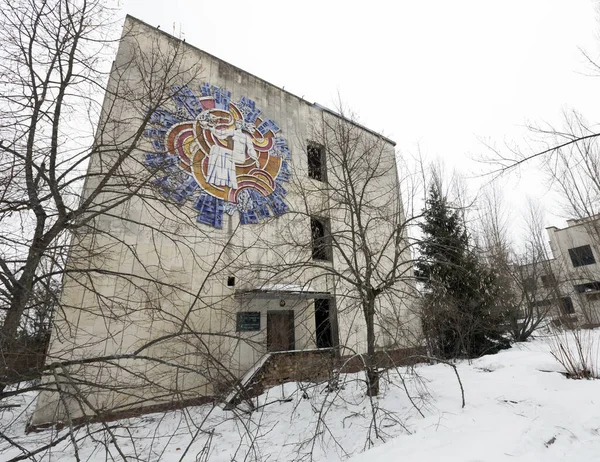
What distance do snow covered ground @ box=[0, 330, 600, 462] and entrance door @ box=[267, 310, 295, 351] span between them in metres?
2.98

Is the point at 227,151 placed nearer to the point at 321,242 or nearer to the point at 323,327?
the point at 321,242

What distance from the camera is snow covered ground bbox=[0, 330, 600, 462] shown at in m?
3.70

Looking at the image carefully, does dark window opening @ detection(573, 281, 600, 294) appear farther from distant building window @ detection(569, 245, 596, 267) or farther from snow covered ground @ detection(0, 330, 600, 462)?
snow covered ground @ detection(0, 330, 600, 462)

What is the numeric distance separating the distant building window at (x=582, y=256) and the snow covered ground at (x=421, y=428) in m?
26.6

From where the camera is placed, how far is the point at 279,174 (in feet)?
44.6

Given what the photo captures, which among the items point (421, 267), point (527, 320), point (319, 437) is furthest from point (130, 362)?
point (527, 320)

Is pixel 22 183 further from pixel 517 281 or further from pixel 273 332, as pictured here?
pixel 517 281

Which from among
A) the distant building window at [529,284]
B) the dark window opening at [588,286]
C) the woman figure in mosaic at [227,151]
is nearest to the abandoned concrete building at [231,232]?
the woman figure in mosaic at [227,151]

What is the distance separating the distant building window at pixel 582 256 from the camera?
2730 cm

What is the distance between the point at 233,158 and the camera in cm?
1247

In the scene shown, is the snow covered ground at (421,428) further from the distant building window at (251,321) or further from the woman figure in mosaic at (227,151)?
the woman figure in mosaic at (227,151)

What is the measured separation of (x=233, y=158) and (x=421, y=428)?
1064cm

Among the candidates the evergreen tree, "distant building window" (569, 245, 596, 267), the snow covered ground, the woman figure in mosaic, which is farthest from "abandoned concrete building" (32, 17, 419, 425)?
"distant building window" (569, 245, 596, 267)

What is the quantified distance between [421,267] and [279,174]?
7121 mm
